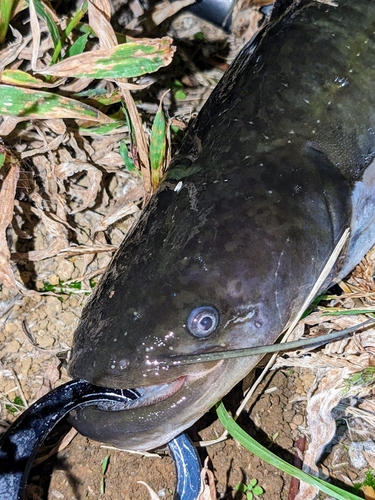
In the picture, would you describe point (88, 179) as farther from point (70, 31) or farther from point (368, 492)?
point (368, 492)

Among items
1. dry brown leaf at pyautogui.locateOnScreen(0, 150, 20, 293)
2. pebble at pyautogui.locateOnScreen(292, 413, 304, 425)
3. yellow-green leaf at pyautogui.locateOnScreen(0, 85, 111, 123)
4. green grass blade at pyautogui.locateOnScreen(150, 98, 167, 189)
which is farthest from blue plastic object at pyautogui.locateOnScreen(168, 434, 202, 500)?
yellow-green leaf at pyautogui.locateOnScreen(0, 85, 111, 123)

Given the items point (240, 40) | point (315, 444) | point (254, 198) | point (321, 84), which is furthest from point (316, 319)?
point (240, 40)

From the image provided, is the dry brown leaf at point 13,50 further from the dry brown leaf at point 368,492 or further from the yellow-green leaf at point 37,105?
the dry brown leaf at point 368,492

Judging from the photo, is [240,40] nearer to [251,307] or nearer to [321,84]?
[321,84]

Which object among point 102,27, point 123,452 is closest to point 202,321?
point 123,452

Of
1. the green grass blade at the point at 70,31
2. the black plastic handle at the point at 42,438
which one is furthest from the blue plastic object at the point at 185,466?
the green grass blade at the point at 70,31

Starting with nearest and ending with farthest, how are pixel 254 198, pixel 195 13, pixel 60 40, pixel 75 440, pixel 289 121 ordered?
pixel 254 198, pixel 289 121, pixel 60 40, pixel 75 440, pixel 195 13
